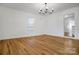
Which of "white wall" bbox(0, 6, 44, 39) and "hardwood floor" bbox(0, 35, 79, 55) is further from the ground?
"white wall" bbox(0, 6, 44, 39)

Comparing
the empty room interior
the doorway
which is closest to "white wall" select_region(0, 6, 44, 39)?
the empty room interior

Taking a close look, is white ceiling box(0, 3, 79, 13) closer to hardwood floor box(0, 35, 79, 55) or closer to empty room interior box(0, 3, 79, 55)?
empty room interior box(0, 3, 79, 55)

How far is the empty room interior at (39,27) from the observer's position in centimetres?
158

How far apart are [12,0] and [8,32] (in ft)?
1.37

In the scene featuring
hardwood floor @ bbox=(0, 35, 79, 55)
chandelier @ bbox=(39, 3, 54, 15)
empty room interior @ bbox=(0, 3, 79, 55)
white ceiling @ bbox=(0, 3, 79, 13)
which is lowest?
hardwood floor @ bbox=(0, 35, 79, 55)

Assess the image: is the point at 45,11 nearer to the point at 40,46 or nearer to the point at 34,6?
the point at 34,6

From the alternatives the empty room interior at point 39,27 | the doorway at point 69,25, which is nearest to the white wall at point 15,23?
the empty room interior at point 39,27

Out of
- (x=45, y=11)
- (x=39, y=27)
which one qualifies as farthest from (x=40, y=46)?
(x=45, y=11)


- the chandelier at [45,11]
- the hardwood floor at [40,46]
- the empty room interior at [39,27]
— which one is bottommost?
the hardwood floor at [40,46]

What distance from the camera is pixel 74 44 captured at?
1.57 meters

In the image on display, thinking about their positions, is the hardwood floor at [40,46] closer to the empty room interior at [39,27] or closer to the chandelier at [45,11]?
the empty room interior at [39,27]

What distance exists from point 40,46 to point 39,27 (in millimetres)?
243

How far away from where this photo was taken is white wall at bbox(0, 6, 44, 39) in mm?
1581
